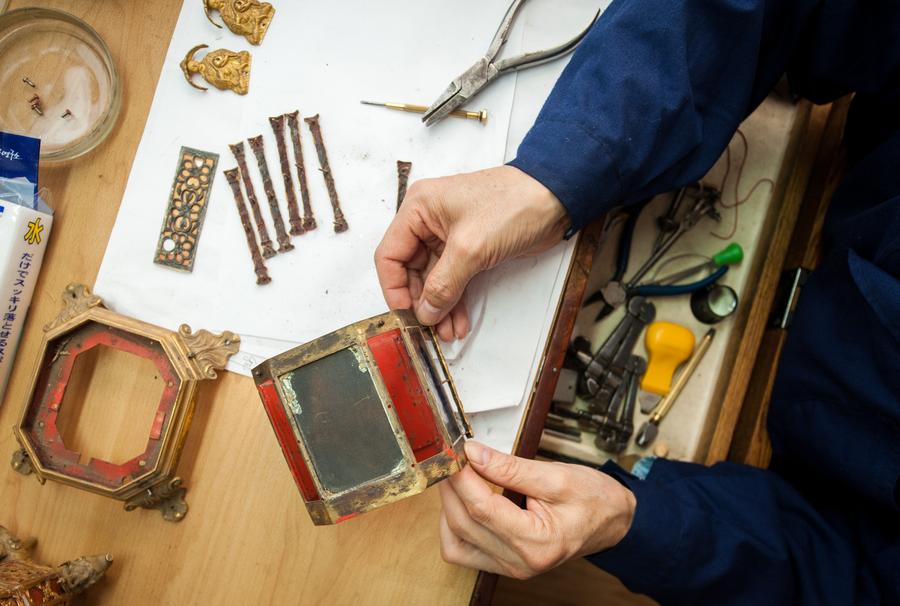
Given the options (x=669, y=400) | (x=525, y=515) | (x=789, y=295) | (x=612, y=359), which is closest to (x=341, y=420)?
(x=525, y=515)

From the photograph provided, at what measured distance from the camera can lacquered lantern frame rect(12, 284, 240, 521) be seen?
2.68 feet

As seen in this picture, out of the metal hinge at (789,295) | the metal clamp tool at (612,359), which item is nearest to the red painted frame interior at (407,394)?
the metal clamp tool at (612,359)

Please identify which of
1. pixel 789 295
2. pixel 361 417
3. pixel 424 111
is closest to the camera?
pixel 361 417

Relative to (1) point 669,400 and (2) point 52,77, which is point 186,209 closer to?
(2) point 52,77

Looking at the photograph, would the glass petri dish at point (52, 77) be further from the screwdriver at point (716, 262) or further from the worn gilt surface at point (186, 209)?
the screwdriver at point (716, 262)

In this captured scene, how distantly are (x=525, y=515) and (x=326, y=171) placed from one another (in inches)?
22.8

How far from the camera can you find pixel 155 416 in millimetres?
836

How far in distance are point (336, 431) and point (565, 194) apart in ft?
1.38

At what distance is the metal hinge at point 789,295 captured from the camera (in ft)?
3.75

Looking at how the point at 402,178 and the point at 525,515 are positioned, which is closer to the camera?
the point at 525,515

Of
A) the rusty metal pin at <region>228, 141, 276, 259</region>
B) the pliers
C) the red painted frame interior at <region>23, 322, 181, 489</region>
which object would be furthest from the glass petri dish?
the pliers

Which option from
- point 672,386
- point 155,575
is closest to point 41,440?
point 155,575

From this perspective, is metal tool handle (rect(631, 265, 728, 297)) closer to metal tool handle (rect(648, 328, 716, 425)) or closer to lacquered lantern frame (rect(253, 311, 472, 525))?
metal tool handle (rect(648, 328, 716, 425))

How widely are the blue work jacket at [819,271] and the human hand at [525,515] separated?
0.23 feet
